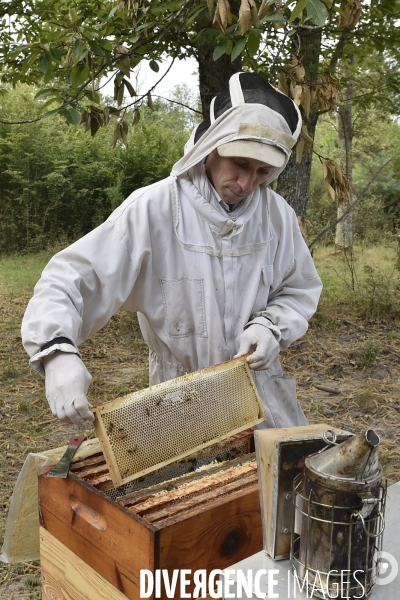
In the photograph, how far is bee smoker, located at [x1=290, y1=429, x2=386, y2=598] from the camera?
38.8 inches

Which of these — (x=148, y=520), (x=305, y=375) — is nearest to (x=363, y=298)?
(x=305, y=375)

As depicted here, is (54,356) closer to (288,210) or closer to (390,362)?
(288,210)

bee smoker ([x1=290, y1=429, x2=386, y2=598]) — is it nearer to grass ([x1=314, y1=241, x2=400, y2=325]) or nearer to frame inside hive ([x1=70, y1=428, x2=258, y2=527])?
frame inside hive ([x1=70, y1=428, x2=258, y2=527])

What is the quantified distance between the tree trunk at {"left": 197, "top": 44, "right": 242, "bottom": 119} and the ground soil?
2.32 m

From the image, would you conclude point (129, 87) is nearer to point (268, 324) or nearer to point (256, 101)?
point (256, 101)

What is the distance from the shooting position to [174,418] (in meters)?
1.56

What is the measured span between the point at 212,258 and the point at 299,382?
A: 3.10 metres

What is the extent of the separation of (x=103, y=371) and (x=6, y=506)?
200cm

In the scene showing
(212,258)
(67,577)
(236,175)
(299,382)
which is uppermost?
(236,175)

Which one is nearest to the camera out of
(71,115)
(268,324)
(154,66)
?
(268,324)

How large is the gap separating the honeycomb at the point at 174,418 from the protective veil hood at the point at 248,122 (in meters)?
0.68

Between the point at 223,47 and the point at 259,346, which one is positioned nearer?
the point at 259,346

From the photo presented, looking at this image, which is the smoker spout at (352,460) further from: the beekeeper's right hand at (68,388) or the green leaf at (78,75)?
the green leaf at (78,75)

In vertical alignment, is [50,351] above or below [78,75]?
below
